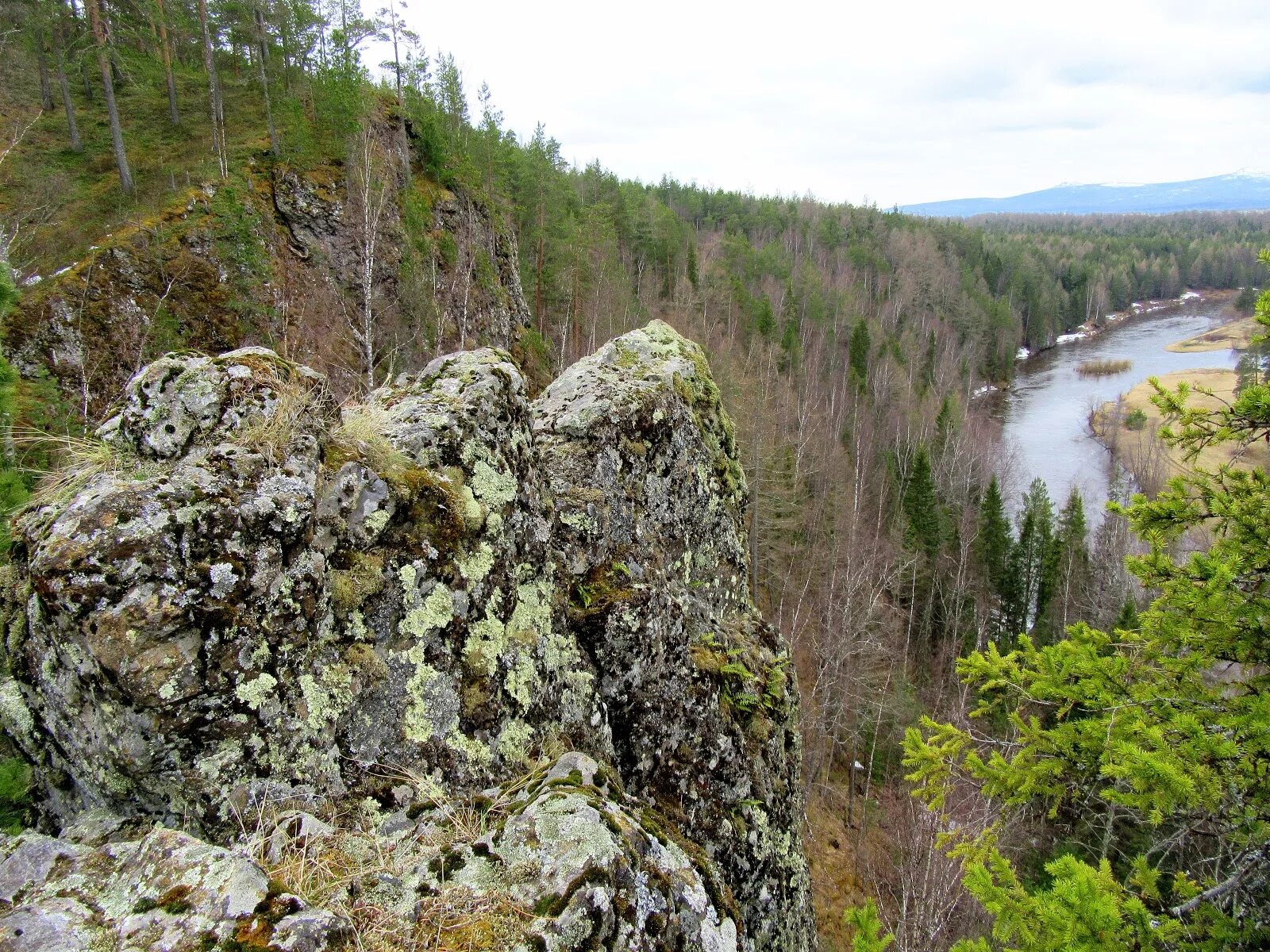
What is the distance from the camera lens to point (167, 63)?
27.6 meters

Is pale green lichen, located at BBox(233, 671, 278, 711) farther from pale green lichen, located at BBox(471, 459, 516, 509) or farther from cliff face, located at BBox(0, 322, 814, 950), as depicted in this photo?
pale green lichen, located at BBox(471, 459, 516, 509)

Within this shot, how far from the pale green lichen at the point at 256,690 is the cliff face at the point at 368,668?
0.01 meters

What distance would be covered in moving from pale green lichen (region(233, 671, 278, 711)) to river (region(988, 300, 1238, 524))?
56380 millimetres

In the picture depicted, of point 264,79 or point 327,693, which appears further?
point 264,79

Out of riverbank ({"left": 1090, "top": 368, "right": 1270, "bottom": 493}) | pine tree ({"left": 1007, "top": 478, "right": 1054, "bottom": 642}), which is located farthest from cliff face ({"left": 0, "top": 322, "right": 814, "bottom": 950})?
riverbank ({"left": 1090, "top": 368, "right": 1270, "bottom": 493})

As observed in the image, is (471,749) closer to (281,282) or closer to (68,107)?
(281,282)

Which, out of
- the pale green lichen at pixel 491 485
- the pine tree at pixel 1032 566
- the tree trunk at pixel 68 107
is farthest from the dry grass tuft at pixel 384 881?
the pine tree at pixel 1032 566

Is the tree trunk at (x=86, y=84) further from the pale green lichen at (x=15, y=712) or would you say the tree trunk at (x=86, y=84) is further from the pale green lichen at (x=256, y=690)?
the pale green lichen at (x=256, y=690)

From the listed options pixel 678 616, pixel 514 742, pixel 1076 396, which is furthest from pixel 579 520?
pixel 1076 396

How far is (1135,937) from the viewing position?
4164mm

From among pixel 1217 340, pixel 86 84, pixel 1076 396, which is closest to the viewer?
pixel 86 84

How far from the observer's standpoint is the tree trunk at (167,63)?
89.3ft

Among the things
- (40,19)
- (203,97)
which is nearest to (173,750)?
(40,19)

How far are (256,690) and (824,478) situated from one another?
1595 inches
